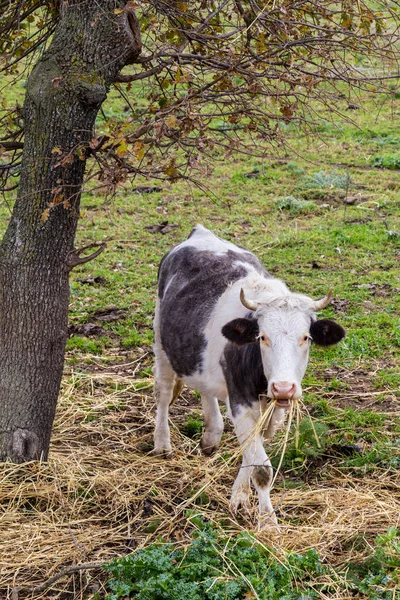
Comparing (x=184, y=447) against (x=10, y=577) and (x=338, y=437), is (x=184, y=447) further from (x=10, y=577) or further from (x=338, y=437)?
(x=10, y=577)

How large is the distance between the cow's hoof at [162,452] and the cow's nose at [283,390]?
83.4 inches

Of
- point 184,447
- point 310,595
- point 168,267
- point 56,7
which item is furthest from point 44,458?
point 56,7

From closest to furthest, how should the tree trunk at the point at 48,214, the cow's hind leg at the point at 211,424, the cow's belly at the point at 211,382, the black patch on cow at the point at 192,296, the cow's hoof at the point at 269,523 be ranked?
the cow's hoof at the point at 269,523, the tree trunk at the point at 48,214, the cow's belly at the point at 211,382, the black patch on cow at the point at 192,296, the cow's hind leg at the point at 211,424

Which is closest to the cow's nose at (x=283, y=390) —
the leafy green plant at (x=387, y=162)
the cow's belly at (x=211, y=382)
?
the cow's belly at (x=211, y=382)

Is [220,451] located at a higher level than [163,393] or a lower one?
lower

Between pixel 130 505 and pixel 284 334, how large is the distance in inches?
71.9

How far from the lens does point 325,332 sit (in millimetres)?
6078

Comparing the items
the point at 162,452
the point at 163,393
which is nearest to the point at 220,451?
the point at 162,452

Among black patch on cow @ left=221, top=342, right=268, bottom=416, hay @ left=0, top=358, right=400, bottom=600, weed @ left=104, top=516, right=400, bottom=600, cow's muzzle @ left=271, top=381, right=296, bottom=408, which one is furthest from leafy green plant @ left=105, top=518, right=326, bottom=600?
black patch on cow @ left=221, top=342, right=268, bottom=416

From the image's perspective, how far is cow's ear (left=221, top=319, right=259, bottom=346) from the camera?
605cm

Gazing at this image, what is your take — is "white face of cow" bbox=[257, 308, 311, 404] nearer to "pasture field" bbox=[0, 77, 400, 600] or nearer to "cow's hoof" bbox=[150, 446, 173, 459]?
"pasture field" bbox=[0, 77, 400, 600]

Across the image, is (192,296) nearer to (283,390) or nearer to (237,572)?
(283,390)

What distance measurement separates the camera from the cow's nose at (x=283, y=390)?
541 centimetres

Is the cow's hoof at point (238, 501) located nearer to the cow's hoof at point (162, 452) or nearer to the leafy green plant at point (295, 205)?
the cow's hoof at point (162, 452)
